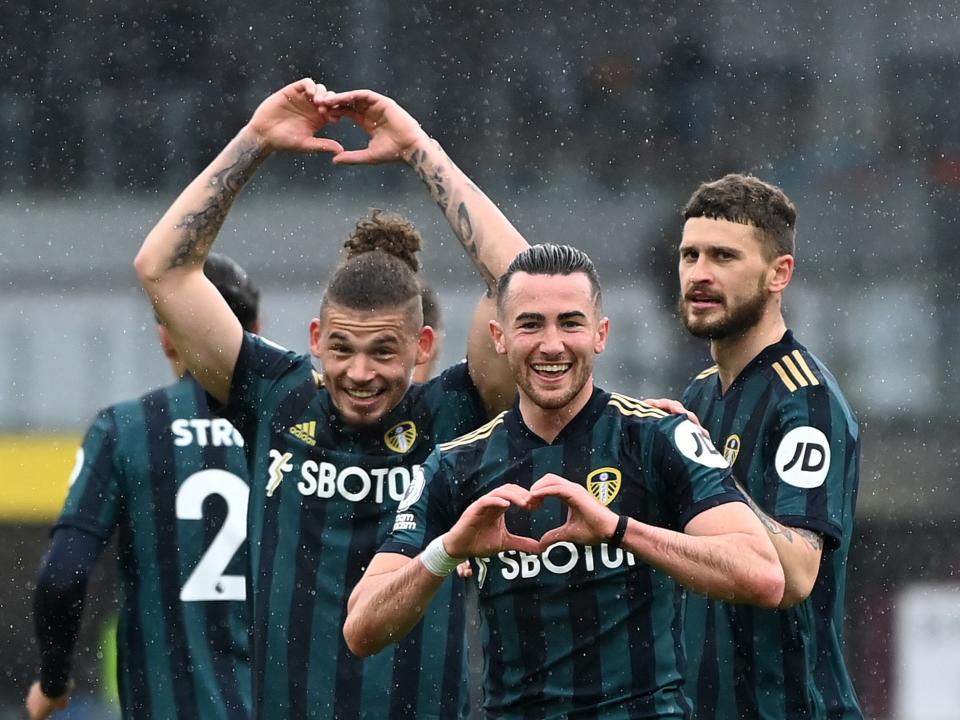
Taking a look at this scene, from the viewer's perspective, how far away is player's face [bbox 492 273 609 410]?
10.5 feet

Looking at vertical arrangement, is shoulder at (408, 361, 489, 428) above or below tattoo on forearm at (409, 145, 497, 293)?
below

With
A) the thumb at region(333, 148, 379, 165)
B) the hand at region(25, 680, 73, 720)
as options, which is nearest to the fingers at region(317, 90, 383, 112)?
the thumb at region(333, 148, 379, 165)

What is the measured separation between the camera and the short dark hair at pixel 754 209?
3906 mm

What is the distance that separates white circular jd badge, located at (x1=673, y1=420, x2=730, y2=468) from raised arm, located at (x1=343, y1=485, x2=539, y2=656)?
40 centimetres

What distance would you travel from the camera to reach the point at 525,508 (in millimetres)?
2816

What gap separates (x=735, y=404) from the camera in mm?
3801

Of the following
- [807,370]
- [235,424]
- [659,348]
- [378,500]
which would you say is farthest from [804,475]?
Answer: [659,348]

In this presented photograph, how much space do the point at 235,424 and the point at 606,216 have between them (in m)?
6.91

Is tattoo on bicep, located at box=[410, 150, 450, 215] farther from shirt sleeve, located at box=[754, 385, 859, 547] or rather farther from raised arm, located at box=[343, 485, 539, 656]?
raised arm, located at box=[343, 485, 539, 656]

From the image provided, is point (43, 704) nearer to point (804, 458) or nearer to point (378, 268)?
point (378, 268)

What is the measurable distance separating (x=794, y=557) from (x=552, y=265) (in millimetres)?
A: 791

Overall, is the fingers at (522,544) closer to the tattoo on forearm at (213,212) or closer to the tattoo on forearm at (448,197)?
the tattoo on forearm at (448,197)

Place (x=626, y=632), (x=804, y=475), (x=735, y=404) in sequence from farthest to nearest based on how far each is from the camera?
1. (x=735, y=404)
2. (x=804, y=475)
3. (x=626, y=632)

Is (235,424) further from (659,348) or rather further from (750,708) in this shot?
(659,348)
